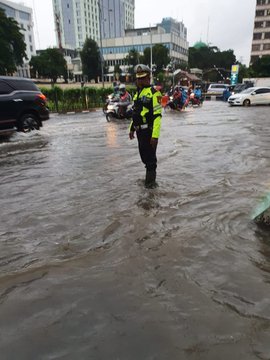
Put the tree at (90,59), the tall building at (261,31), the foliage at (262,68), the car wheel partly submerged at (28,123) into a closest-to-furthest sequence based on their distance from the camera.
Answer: the car wheel partly submerged at (28,123) → the foliage at (262,68) → the tree at (90,59) → the tall building at (261,31)

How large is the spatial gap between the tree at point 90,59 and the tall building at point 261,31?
151 feet

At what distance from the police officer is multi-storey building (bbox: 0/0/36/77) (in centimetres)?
8609

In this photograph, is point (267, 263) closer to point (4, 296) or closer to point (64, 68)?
point (4, 296)

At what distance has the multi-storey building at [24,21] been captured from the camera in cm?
8407

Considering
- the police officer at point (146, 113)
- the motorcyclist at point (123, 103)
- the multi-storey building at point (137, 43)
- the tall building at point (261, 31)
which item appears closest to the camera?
the police officer at point (146, 113)

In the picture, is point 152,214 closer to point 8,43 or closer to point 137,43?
point 8,43

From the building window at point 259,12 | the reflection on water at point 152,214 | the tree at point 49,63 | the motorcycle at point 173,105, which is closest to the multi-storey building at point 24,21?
the tree at point 49,63

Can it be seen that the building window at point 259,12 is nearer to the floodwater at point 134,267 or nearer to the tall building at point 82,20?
the tall building at point 82,20

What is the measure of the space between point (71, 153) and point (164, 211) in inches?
192

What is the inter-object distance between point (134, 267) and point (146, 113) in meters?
2.67

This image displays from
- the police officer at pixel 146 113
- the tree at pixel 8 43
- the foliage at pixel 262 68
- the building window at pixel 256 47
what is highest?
the building window at pixel 256 47

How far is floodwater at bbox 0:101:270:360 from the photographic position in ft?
7.23

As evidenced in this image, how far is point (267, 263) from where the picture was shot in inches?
122

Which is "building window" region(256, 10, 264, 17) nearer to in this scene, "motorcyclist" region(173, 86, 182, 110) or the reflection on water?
"motorcyclist" region(173, 86, 182, 110)
